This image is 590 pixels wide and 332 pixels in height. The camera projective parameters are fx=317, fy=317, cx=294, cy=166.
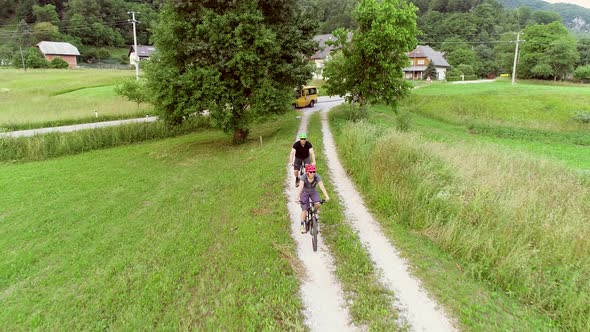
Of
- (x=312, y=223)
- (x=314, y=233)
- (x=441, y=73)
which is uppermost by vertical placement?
(x=441, y=73)

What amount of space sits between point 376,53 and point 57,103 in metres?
28.8

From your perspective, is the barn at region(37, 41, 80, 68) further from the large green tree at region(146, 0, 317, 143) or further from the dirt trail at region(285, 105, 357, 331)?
the dirt trail at region(285, 105, 357, 331)

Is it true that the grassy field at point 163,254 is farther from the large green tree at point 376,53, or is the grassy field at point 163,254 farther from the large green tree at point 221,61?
the large green tree at point 376,53

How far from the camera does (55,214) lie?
35.1 ft

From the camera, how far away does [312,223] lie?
7.51 meters

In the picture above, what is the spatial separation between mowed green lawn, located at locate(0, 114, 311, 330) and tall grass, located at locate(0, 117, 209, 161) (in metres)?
3.67

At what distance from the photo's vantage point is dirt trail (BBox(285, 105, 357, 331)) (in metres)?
5.30

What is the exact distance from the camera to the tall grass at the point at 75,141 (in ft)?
61.4

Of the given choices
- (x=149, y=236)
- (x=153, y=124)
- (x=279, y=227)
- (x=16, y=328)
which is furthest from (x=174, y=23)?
(x=16, y=328)

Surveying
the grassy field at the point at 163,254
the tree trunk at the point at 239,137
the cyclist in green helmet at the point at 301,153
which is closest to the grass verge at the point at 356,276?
the grassy field at the point at 163,254

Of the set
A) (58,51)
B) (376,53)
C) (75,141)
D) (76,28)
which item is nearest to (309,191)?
(376,53)

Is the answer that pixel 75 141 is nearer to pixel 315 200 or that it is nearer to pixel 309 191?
pixel 309 191

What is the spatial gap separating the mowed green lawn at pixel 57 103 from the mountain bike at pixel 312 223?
24873 mm

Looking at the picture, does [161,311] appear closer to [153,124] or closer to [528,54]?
[153,124]
